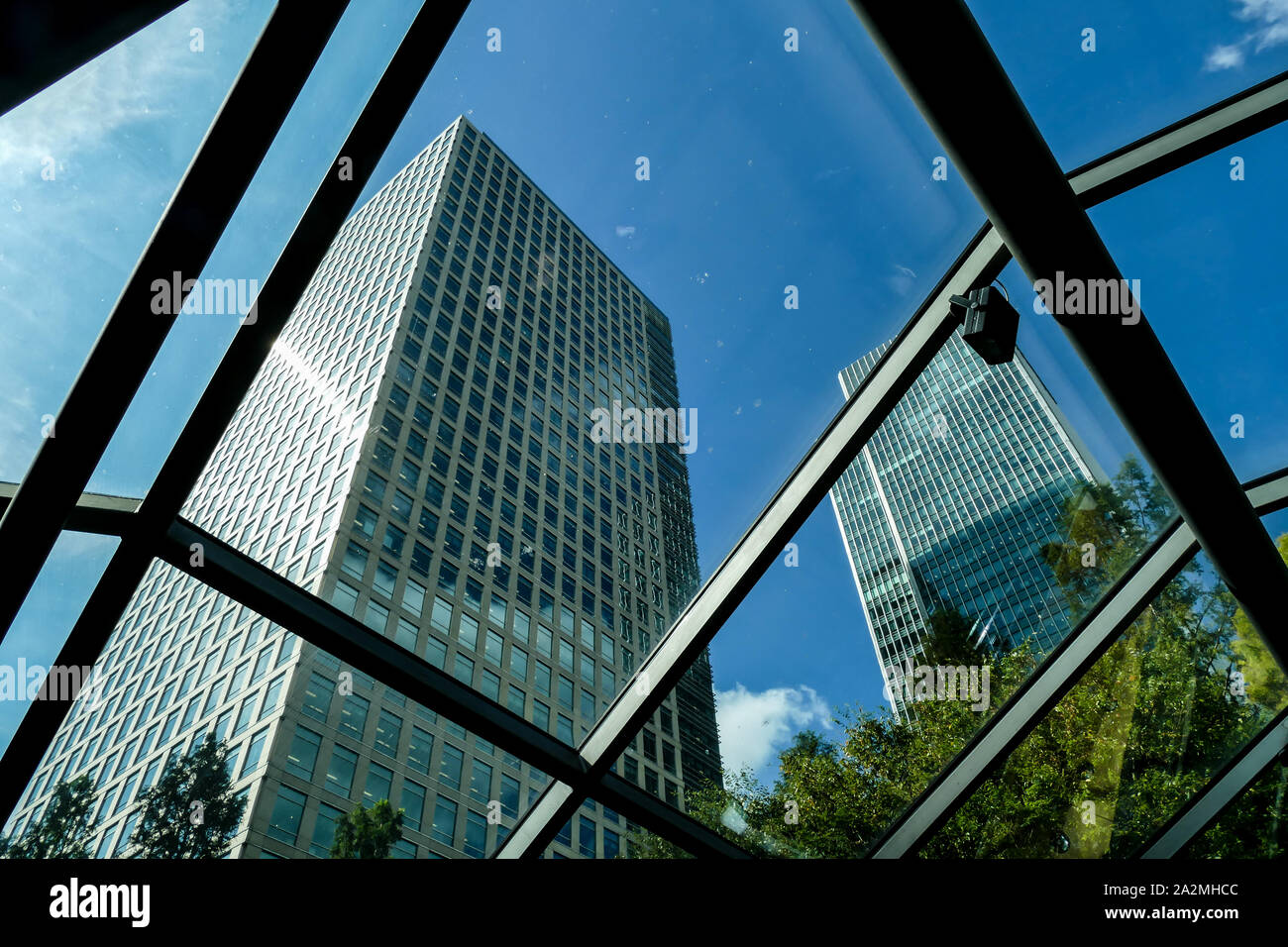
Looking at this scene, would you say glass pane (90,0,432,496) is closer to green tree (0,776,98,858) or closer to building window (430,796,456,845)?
building window (430,796,456,845)

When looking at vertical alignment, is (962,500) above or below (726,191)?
below

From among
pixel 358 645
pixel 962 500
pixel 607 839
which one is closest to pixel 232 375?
pixel 358 645

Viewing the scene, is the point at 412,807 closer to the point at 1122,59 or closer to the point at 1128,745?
the point at 1128,745

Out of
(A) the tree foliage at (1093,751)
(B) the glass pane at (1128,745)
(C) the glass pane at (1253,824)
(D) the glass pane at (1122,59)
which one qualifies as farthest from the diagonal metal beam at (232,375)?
(C) the glass pane at (1253,824)

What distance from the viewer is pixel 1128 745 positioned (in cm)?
661

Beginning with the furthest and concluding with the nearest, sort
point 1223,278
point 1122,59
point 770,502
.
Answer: point 1223,278 < point 770,502 < point 1122,59

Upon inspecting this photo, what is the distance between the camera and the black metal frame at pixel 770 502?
90.8 inches

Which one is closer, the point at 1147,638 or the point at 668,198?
the point at 1147,638

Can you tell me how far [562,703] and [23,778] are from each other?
2993 millimetres

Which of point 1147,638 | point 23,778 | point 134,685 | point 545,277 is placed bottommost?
point 23,778

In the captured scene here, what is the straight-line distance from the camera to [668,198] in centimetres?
720

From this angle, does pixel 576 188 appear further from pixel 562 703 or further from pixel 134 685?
pixel 134 685

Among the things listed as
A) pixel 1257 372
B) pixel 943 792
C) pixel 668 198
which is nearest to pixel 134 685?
pixel 668 198

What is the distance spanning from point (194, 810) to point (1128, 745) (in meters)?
13.6
